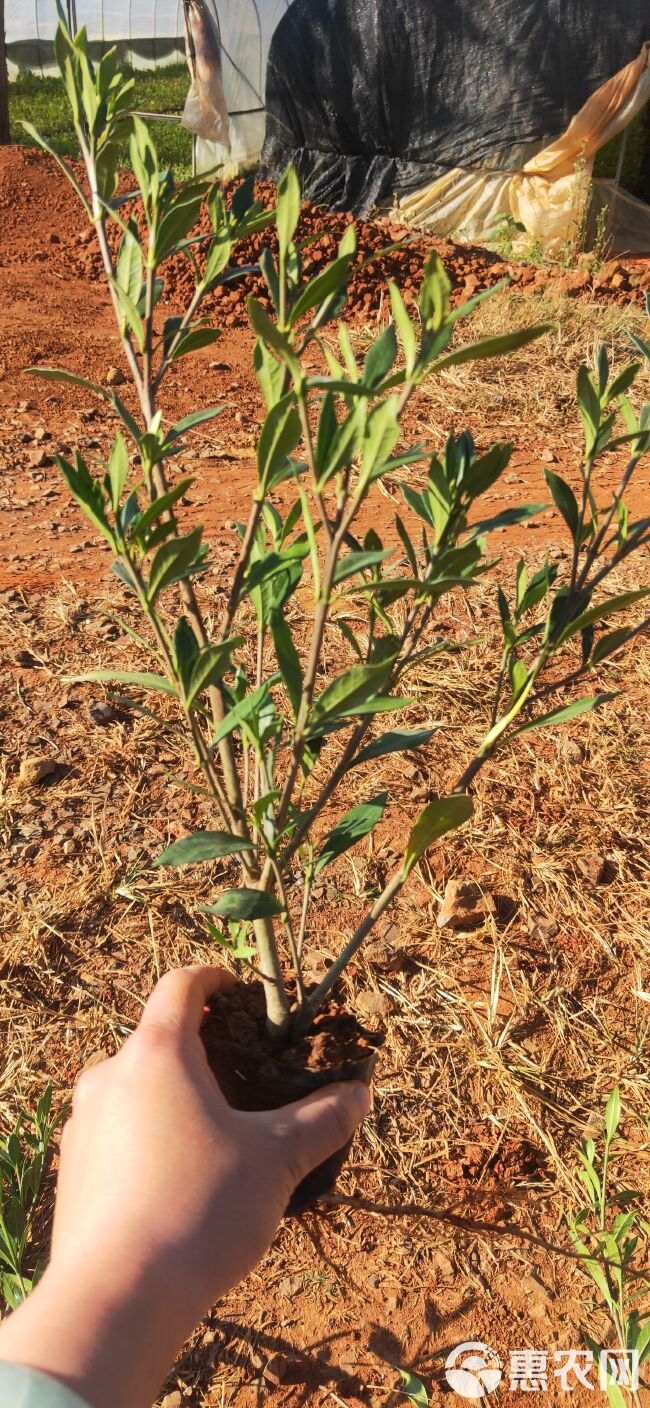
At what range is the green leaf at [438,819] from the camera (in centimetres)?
114

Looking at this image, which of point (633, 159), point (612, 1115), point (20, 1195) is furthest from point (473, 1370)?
point (633, 159)

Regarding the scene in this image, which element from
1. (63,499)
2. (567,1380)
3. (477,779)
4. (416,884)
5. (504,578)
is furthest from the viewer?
(63,499)

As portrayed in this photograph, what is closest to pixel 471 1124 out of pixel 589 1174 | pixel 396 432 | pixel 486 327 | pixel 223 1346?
pixel 589 1174

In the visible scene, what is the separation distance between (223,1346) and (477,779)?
1339 millimetres

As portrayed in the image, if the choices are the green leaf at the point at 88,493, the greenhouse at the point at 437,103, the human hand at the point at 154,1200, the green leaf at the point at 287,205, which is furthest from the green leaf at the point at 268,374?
the greenhouse at the point at 437,103

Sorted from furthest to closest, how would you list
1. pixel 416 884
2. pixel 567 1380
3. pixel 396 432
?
pixel 416 884 < pixel 567 1380 < pixel 396 432

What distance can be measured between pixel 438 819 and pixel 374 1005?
0.99 m

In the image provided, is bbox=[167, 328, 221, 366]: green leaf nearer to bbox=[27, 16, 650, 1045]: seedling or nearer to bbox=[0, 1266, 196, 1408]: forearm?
bbox=[27, 16, 650, 1045]: seedling

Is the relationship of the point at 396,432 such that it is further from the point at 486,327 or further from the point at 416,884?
the point at 486,327

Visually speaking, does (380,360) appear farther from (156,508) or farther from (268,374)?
(156,508)

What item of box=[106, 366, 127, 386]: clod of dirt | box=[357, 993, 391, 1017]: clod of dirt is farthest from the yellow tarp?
box=[357, 993, 391, 1017]: clod of dirt

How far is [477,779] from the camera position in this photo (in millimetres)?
2523

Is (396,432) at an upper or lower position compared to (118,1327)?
upper

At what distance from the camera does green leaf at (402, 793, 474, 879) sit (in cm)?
114
